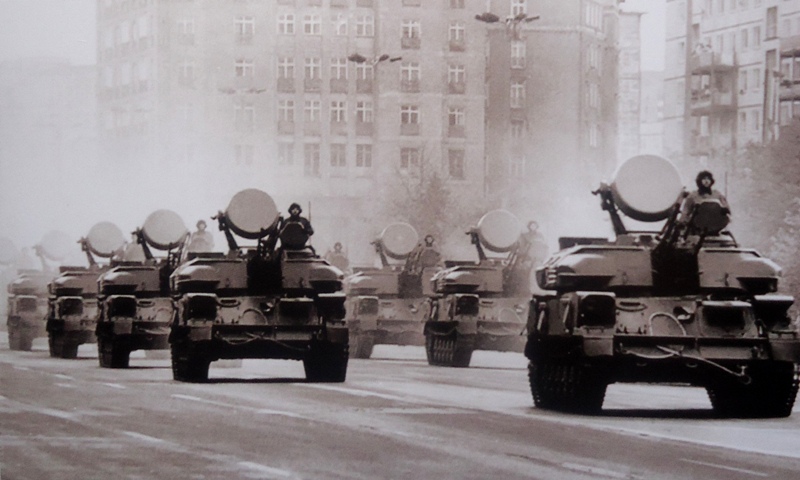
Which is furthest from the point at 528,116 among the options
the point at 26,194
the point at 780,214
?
the point at 780,214

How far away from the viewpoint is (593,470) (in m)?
20.2

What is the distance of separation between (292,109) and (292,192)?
4.09 m

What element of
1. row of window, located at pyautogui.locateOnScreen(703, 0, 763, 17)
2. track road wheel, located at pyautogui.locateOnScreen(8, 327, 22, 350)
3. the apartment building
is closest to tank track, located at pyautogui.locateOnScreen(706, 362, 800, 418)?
the apartment building

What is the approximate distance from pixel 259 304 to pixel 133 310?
8032mm

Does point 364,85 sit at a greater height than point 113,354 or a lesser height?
greater

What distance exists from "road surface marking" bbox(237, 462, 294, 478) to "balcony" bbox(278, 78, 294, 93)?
84173 millimetres

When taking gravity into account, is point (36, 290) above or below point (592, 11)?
below

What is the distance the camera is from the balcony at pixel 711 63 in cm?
6234

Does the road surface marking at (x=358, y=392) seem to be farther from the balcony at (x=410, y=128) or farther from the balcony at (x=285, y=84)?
the balcony at (x=285, y=84)

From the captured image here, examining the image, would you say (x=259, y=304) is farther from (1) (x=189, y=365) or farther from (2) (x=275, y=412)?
(2) (x=275, y=412)

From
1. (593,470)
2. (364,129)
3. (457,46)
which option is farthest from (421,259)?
(364,129)

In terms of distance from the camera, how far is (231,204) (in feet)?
121

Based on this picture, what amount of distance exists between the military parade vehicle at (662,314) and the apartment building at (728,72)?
28094 millimetres

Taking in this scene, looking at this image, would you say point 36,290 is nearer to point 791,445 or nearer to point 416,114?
point 791,445
